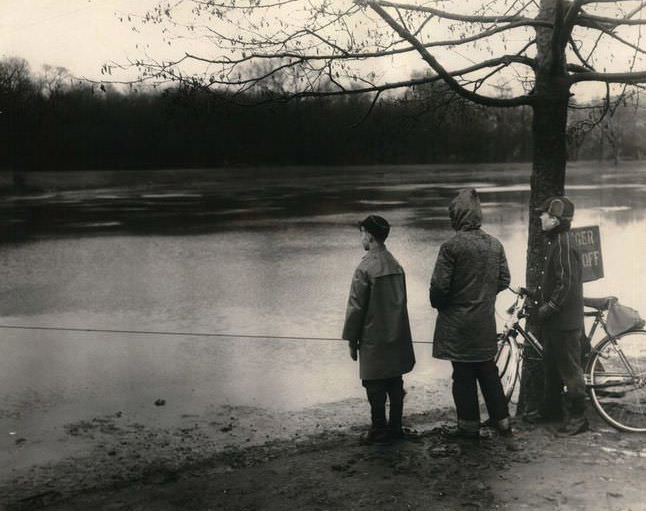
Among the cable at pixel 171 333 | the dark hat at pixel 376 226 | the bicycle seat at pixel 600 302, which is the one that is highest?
the dark hat at pixel 376 226

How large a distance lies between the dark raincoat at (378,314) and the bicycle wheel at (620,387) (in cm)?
144

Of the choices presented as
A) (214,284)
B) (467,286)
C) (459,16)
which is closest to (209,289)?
(214,284)

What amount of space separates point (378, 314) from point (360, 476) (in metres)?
1.02

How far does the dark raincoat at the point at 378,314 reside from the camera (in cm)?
509

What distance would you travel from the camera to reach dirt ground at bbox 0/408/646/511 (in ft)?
14.2

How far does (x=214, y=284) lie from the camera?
12.4 m

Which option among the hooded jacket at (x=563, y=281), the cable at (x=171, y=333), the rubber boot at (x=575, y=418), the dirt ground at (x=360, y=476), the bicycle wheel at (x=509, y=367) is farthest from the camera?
the cable at (x=171, y=333)

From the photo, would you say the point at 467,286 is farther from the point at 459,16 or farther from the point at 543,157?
the point at 459,16

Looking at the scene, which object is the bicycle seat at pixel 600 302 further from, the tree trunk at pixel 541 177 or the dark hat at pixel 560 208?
the dark hat at pixel 560 208

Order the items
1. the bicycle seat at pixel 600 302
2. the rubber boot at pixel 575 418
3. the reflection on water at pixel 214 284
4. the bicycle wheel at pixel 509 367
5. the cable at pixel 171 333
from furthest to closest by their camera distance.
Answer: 1. the cable at pixel 171 333
2. the reflection on water at pixel 214 284
3. the bicycle wheel at pixel 509 367
4. the bicycle seat at pixel 600 302
5. the rubber boot at pixel 575 418

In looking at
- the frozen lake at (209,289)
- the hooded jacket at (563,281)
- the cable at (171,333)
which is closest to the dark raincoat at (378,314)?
the hooded jacket at (563,281)

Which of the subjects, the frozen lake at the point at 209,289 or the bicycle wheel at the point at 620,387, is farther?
the frozen lake at the point at 209,289

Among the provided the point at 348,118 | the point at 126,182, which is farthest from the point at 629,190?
the point at 126,182

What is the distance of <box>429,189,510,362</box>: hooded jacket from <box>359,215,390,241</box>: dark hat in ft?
1.28
